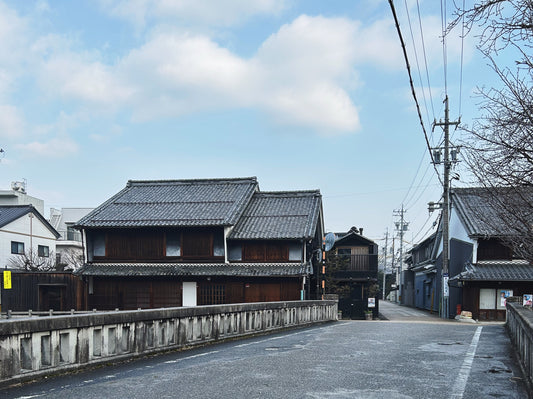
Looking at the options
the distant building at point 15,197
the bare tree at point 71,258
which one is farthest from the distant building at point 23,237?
the distant building at point 15,197

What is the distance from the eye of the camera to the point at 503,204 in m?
9.18

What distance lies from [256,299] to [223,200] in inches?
317

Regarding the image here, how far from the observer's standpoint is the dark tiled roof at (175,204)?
111ft

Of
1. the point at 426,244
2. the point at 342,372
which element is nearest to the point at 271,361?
the point at 342,372

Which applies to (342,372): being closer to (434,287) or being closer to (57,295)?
(57,295)

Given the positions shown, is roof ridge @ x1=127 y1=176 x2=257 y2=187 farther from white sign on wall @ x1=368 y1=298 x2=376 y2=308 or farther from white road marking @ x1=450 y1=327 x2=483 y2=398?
white road marking @ x1=450 y1=327 x2=483 y2=398

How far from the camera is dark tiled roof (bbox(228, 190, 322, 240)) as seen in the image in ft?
108

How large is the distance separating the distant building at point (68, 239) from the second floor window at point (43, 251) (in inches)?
68.9

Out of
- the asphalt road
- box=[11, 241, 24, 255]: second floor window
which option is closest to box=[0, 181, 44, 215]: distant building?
box=[11, 241, 24, 255]: second floor window

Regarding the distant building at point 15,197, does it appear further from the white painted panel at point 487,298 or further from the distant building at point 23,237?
the white painted panel at point 487,298

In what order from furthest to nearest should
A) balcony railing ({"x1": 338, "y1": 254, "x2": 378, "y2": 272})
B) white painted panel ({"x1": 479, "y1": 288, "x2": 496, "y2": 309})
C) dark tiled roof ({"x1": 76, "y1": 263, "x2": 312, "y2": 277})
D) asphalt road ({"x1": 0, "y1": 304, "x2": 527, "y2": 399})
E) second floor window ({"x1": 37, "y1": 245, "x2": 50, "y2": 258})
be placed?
second floor window ({"x1": 37, "y1": 245, "x2": 50, "y2": 258}), balcony railing ({"x1": 338, "y1": 254, "x2": 378, "y2": 272}), white painted panel ({"x1": 479, "y1": 288, "x2": 496, "y2": 309}), dark tiled roof ({"x1": 76, "y1": 263, "x2": 312, "y2": 277}), asphalt road ({"x1": 0, "y1": 304, "x2": 527, "y2": 399})

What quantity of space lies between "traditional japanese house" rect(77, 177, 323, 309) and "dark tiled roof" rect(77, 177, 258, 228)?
0.26 feet

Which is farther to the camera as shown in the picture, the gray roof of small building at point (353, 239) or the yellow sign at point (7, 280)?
the gray roof of small building at point (353, 239)

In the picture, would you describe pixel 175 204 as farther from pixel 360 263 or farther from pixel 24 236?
pixel 24 236
